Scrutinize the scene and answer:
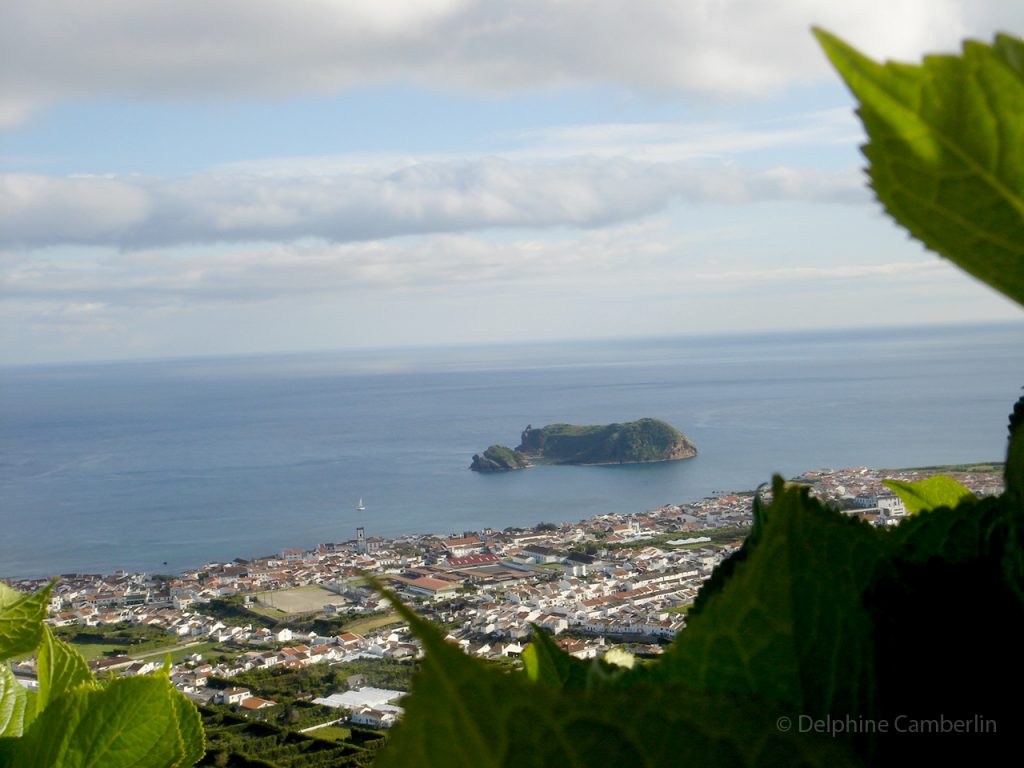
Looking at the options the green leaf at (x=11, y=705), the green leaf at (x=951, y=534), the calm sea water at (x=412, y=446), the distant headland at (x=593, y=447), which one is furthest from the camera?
the distant headland at (x=593, y=447)

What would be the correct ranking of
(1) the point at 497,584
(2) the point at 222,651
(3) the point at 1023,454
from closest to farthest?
(3) the point at 1023,454, (2) the point at 222,651, (1) the point at 497,584

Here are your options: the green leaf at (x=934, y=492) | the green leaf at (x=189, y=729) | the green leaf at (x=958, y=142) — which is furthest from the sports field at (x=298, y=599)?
the green leaf at (x=958, y=142)

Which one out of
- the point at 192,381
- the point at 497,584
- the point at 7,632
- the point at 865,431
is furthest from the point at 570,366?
the point at 7,632

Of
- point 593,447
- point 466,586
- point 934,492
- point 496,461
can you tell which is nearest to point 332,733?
point 466,586

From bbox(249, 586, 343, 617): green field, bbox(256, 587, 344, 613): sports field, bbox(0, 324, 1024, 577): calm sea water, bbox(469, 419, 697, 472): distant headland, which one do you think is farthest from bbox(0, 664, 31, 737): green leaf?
bbox(469, 419, 697, 472): distant headland

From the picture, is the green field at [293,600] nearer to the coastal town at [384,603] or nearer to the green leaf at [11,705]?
the coastal town at [384,603]

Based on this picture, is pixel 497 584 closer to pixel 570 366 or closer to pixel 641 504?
pixel 641 504
